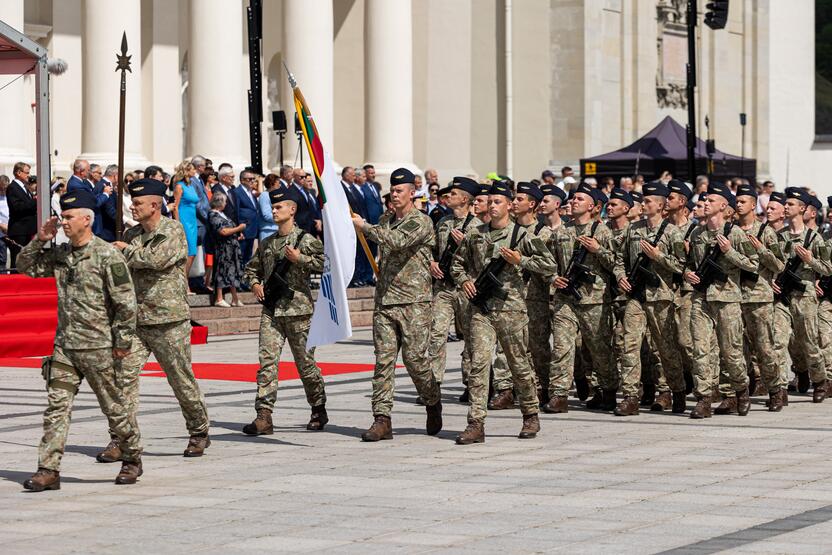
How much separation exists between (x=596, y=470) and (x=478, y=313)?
6.77 ft

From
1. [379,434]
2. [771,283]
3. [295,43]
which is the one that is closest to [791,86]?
[295,43]

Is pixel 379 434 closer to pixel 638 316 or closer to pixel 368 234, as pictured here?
pixel 368 234

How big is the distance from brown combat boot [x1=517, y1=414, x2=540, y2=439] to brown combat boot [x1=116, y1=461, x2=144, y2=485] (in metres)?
3.26

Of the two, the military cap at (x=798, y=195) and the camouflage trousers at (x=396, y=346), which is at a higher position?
the military cap at (x=798, y=195)

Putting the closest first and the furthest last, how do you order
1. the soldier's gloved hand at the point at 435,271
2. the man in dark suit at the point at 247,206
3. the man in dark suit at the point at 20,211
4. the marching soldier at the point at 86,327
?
the marching soldier at the point at 86,327 < the soldier's gloved hand at the point at 435,271 < the man in dark suit at the point at 20,211 < the man in dark suit at the point at 247,206

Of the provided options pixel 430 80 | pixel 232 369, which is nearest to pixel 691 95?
pixel 430 80

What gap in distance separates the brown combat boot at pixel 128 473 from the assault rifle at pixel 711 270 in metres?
5.54

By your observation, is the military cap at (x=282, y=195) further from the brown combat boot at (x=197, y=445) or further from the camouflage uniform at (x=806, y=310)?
the camouflage uniform at (x=806, y=310)

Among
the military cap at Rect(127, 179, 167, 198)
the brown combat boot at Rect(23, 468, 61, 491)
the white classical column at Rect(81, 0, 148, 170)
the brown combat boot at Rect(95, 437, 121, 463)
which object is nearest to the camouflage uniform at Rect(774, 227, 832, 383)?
the military cap at Rect(127, 179, 167, 198)

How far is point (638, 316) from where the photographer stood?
15.1 metres

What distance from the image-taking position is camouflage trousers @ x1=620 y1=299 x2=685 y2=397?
49.0 feet

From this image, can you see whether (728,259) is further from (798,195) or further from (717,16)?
(717,16)

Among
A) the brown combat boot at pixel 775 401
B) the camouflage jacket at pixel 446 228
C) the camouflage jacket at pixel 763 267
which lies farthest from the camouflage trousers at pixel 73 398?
the brown combat boot at pixel 775 401

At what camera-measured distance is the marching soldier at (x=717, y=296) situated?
14.8m
